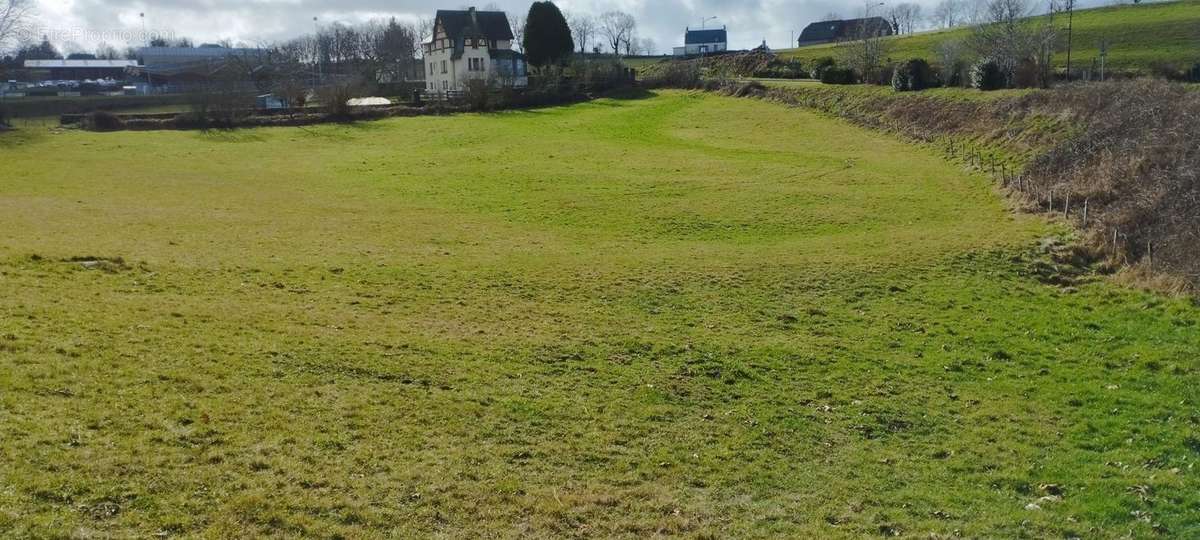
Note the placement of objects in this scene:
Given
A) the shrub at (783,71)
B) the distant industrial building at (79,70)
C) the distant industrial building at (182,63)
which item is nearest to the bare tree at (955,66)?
the shrub at (783,71)

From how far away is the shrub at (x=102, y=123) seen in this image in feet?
211

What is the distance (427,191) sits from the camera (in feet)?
129

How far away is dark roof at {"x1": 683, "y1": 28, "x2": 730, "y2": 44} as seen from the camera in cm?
15238

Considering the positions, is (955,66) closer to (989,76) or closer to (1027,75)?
(989,76)

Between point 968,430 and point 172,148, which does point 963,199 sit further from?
point 172,148

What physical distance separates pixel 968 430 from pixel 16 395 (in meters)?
15.0

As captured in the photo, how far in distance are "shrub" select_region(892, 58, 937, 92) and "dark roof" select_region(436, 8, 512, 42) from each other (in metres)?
53.8

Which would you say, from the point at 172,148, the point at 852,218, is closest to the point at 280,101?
the point at 172,148

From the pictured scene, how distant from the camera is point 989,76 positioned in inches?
2016

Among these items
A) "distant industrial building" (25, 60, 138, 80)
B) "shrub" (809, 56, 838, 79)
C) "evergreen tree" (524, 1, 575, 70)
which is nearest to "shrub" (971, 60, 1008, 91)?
"shrub" (809, 56, 838, 79)

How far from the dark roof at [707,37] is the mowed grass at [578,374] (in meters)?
123

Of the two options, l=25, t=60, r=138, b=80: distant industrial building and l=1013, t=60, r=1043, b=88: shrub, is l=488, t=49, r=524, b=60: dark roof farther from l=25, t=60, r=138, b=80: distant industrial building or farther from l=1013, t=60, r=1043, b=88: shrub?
l=25, t=60, r=138, b=80: distant industrial building

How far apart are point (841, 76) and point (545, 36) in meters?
37.5

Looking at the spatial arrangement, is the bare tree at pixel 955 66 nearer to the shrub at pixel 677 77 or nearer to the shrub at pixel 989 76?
the shrub at pixel 989 76
